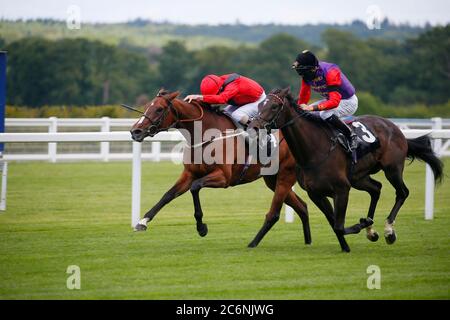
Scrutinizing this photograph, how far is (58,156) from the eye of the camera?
2302 cm

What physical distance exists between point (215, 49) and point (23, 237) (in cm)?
5389

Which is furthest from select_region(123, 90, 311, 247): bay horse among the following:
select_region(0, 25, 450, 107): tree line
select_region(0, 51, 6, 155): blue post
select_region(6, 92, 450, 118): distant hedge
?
select_region(0, 25, 450, 107): tree line

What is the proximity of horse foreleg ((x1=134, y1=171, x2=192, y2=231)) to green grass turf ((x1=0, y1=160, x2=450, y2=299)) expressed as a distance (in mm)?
317

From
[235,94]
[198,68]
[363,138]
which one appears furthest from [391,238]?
[198,68]

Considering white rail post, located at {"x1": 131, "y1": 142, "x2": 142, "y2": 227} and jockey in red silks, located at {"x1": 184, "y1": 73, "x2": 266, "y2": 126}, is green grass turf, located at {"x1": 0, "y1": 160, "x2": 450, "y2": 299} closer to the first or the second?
white rail post, located at {"x1": 131, "y1": 142, "x2": 142, "y2": 227}

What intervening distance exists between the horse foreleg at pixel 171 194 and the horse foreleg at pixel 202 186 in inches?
8.1

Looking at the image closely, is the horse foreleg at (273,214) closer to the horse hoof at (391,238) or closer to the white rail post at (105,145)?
the horse hoof at (391,238)

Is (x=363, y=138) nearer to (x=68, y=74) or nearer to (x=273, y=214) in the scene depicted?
(x=273, y=214)

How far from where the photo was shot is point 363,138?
9766 mm

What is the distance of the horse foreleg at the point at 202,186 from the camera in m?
9.37

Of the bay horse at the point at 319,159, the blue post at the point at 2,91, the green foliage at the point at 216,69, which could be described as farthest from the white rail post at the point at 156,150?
the bay horse at the point at 319,159

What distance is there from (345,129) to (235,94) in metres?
1.34

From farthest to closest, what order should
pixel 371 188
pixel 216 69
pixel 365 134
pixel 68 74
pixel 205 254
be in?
pixel 216 69
pixel 68 74
pixel 371 188
pixel 365 134
pixel 205 254

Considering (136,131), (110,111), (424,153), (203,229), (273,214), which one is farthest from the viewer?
(110,111)
